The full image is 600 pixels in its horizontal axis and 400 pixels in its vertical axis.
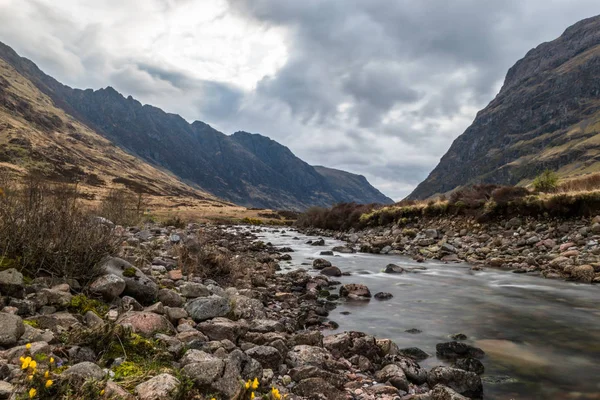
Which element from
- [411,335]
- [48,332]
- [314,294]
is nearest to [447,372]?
[411,335]

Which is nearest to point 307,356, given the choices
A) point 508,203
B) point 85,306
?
point 85,306

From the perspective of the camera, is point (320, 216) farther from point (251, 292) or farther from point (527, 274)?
point (251, 292)

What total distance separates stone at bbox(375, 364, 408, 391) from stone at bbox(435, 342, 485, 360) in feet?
6.55

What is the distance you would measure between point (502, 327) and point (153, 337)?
8.79 metres

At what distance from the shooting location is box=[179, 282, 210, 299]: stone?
8.55 meters

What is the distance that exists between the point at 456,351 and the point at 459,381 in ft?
6.33

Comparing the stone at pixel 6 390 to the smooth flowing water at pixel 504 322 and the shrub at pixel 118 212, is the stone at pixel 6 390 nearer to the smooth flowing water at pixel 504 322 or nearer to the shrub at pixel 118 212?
the smooth flowing water at pixel 504 322

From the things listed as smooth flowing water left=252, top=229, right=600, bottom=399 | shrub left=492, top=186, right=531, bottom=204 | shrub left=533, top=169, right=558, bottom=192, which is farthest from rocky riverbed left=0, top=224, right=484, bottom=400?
shrub left=533, top=169, right=558, bottom=192

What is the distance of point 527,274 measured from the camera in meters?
17.2

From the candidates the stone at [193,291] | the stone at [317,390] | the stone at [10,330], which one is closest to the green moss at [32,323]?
the stone at [10,330]

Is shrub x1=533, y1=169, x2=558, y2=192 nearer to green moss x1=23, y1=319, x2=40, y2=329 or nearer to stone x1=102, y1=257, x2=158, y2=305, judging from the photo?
stone x1=102, y1=257, x2=158, y2=305

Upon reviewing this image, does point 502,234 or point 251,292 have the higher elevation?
point 502,234

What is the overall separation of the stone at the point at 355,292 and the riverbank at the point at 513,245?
884cm

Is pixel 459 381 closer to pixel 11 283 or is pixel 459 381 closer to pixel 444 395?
pixel 444 395
